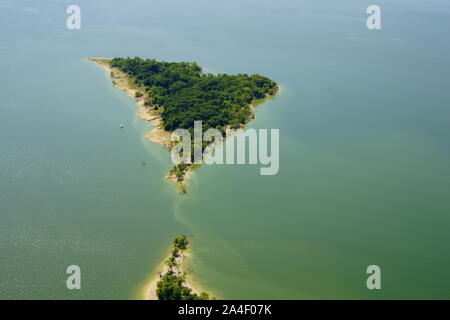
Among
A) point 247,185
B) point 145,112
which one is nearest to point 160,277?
point 247,185

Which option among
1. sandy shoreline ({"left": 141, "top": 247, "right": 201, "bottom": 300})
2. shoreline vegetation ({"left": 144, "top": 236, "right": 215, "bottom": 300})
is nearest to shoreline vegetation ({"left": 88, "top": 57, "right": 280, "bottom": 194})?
shoreline vegetation ({"left": 144, "top": 236, "right": 215, "bottom": 300})

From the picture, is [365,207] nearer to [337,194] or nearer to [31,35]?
[337,194]

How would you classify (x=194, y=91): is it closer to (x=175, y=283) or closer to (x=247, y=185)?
(x=247, y=185)

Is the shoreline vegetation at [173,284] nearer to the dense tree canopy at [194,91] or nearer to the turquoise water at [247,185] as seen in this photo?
the turquoise water at [247,185]

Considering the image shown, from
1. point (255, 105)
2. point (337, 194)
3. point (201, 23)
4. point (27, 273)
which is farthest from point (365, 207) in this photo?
point (201, 23)

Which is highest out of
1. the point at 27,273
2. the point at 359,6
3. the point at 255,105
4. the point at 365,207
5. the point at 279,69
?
the point at 359,6

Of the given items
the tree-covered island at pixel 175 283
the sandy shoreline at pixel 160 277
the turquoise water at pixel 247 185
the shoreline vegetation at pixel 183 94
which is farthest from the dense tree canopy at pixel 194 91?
the sandy shoreline at pixel 160 277
